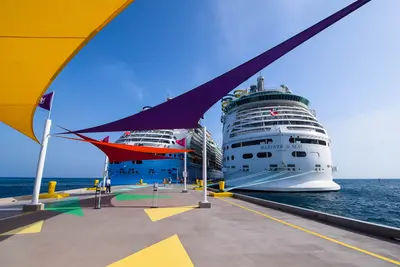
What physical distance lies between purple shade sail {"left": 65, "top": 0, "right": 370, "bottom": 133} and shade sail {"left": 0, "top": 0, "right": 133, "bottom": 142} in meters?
3.61

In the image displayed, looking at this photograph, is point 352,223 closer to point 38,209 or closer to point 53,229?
point 53,229

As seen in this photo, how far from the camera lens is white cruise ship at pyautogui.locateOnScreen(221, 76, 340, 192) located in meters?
27.3

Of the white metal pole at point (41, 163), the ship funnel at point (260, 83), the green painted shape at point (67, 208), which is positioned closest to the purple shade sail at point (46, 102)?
the white metal pole at point (41, 163)

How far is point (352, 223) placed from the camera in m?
5.91

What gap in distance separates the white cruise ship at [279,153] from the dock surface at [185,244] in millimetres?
21572

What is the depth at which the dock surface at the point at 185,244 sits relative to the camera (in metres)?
3.47

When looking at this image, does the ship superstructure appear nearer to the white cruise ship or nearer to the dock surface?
the white cruise ship

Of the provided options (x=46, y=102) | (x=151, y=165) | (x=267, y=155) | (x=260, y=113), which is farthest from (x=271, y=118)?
(x=46, y=102)

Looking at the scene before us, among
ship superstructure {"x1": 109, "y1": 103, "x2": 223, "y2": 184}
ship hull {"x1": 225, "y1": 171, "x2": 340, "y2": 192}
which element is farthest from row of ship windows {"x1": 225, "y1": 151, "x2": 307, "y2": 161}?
ship superstructure {"x1": 109, "y1": 103, "x2": 223, "y2": 184}

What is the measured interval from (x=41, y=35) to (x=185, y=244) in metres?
4.40

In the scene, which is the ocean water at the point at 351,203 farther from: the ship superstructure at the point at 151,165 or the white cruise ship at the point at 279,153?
the ship superstructure at the point at 151,165

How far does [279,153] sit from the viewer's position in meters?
27.7

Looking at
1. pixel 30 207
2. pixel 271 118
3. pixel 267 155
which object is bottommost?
pixel 30 207

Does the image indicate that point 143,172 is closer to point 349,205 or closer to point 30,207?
point 30,207
